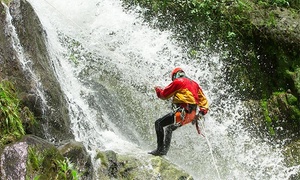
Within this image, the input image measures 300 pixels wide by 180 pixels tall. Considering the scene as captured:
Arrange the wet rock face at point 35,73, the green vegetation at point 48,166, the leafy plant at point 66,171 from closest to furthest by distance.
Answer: the green vegetation at point 48,166, the leafy plant at point 66,171, the wet rock face at point 35,73

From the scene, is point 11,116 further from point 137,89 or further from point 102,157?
point 137,89

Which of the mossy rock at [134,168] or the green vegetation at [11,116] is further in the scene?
the mossy rock at [134,168]

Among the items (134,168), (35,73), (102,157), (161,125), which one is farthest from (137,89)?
(102,157)

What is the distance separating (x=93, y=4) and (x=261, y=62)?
5.96 metres

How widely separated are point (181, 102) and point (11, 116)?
9.81 ft

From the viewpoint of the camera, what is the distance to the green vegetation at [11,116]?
19.2ft

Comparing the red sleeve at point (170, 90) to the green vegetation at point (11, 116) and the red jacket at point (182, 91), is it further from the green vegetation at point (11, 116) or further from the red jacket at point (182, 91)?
the green vegetation at point (11, 116)

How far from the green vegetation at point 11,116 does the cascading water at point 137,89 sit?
1847 millimetres

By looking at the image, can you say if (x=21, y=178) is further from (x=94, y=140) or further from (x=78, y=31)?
(x=78, y=31)

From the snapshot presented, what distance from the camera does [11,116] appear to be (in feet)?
19.8

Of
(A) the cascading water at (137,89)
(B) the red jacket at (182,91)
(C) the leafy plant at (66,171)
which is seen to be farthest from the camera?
(A) the cascading water at (137,89)

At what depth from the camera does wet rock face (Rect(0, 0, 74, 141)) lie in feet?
23.0

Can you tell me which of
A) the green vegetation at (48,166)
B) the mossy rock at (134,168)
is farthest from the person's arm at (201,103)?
the green vegetation at (48,166)

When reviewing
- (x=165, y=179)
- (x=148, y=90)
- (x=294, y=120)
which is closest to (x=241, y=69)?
(x=294, y=120)
